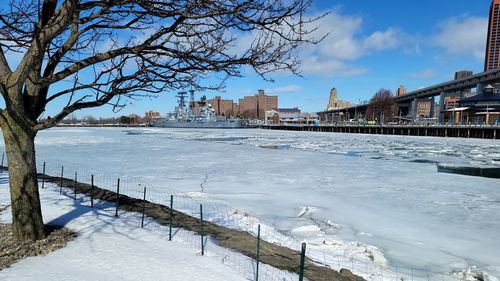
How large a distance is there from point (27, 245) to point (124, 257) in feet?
5.78

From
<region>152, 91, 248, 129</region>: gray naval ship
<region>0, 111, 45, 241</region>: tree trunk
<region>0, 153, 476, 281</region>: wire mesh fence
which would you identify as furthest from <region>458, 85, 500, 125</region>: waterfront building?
<region>0, 111, 45, 241</region>: tree trunk

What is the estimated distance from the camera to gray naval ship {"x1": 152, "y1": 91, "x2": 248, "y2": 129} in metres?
122

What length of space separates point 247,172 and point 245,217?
874cm

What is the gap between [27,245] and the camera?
5.97 metres

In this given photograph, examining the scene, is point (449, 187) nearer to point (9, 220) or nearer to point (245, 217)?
point (245, 217)

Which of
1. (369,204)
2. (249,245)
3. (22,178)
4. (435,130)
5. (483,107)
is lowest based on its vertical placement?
(369,204)

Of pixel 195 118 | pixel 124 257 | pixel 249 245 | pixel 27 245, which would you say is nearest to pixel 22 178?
pixel 27 245

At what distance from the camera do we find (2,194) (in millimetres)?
10625

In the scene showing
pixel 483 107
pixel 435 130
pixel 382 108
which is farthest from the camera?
pixel 382 108

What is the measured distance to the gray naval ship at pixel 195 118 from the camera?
12169 centimetres

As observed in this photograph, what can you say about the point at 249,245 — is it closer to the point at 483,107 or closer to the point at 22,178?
the point at 22,178

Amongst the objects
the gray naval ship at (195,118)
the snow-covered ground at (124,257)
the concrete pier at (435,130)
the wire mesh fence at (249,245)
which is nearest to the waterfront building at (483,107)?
the concrete pier at (435,130)

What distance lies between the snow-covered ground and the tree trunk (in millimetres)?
804

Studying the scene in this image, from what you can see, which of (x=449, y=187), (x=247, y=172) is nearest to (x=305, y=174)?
(x=247, y=172)
